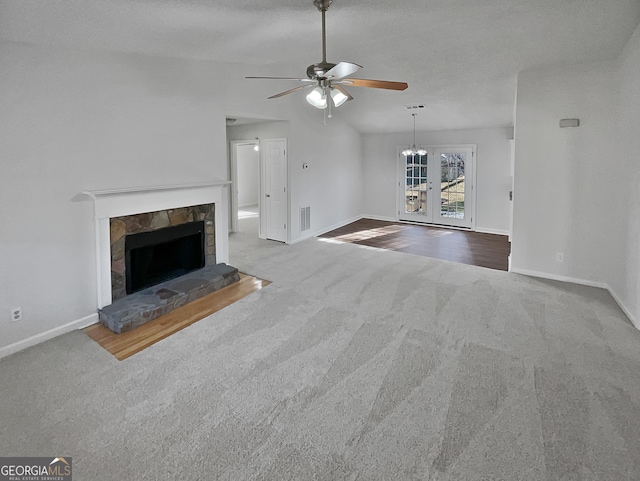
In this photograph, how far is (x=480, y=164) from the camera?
800 centimetres

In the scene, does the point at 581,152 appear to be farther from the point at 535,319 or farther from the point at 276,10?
the point at 276,10

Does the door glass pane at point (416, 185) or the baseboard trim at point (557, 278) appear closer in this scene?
the baseboard trim at point (557, 278)

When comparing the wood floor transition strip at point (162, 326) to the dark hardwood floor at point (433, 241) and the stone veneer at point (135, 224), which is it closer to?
the stone veneer at point (135, 224)

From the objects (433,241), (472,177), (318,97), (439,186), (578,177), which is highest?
(318,97)

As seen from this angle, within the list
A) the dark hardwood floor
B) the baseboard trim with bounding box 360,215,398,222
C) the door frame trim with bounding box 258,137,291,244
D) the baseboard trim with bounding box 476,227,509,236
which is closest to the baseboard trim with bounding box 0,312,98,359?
the door frame trim with bounding box 258,137,291,244

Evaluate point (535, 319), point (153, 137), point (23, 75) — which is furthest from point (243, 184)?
point (535, 319)

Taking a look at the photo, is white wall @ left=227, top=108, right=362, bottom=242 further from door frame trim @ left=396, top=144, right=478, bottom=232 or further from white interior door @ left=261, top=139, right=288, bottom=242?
door frame trim @ left=396, top=144, right=478, bottom=232

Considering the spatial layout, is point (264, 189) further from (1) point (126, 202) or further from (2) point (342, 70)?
(2) point (342, 70)

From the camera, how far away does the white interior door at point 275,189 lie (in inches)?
267

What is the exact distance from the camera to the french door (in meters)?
8.27

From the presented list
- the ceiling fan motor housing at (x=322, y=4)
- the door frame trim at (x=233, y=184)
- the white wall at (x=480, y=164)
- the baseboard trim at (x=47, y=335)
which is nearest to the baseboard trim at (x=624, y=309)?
the white wall at (x=480, y=164)

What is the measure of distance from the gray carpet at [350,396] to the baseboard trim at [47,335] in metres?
0.09

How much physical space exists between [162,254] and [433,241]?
16.3 ft

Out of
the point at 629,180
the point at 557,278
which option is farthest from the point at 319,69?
the point at 557,278
